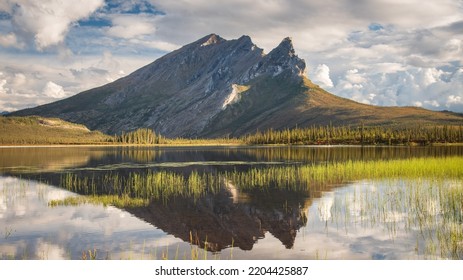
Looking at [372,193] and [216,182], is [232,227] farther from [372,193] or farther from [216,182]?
[216,182]

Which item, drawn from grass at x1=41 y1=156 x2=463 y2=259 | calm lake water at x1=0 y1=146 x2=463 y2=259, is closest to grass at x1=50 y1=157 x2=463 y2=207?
grass at x1=41 y1=156 x2=463 y2=259

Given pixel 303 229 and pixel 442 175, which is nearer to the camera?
pixel 303 229

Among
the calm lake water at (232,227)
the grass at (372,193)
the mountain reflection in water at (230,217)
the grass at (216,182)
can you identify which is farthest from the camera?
the grass at (216,182)

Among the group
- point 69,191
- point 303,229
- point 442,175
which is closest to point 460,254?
point 303,229

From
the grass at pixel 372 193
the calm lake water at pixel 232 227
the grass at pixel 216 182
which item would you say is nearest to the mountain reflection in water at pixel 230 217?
the calm lake water at pixel 232 227

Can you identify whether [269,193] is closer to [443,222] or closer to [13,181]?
[443,222]

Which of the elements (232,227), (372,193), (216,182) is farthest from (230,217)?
(216,182)

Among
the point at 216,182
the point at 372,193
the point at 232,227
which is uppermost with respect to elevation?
the point at 372,193

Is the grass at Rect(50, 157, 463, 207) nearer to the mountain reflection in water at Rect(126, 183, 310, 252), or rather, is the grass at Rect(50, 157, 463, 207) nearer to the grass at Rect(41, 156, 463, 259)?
the grass at Rect(41, 156, 463, 259)

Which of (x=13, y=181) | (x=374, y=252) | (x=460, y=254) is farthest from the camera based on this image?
(x=13, y=181)

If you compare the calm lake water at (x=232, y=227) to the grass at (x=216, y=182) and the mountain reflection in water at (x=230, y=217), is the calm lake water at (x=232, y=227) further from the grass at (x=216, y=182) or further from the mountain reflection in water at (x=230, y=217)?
the grass at (x=216, y=182)

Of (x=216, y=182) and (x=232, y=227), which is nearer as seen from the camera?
(x=232, y=227)

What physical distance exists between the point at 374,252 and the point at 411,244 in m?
3.05

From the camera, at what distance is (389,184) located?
54625 mm
